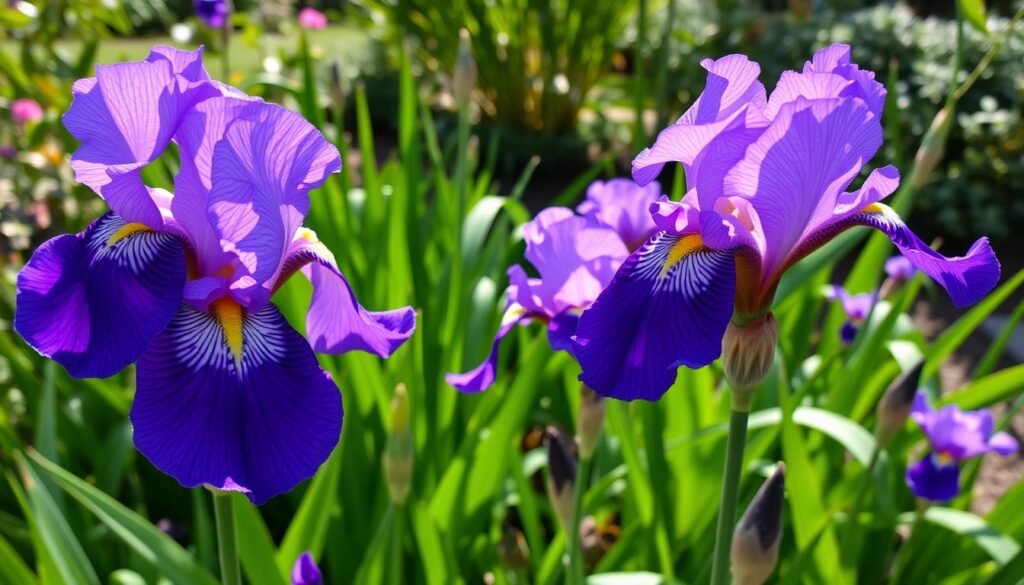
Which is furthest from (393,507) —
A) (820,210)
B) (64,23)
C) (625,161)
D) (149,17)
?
(149,17)

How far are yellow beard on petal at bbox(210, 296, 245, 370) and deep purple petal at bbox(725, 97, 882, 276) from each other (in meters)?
0.42

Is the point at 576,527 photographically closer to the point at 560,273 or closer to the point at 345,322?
the point at 560,273

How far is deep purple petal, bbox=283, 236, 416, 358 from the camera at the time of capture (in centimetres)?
80

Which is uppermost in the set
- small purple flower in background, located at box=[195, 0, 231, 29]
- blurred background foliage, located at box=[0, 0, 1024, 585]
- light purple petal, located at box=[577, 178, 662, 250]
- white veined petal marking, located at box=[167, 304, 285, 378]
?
small purple flower in background, located at box=[195, 0, 231, 29]

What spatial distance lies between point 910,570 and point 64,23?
2989mm

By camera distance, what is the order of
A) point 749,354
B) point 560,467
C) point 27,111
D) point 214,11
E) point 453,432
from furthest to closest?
point 27,111, point 214,11, point 453,432, point 560,467, point 749,354

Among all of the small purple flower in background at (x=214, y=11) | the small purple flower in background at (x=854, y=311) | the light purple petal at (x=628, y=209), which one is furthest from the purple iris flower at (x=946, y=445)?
the small purple flower in background at (x=214, y=11)

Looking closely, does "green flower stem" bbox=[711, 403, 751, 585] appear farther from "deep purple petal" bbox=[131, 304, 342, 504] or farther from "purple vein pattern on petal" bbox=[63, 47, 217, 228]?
"purple vein pattern on petal" bbox=[63, 47, 217, 228]

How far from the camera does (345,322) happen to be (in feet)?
2.66

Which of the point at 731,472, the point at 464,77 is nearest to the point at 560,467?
the point at 731,472

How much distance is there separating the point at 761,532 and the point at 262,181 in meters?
0.57

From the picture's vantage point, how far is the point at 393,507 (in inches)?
39.8

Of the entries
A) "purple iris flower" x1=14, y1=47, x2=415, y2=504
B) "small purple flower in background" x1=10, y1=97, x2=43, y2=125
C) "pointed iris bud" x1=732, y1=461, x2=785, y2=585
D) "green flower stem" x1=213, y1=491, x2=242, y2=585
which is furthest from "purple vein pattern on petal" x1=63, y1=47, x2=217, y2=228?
"small purple flower in background" x1=10, y1=97, x2=43, y2=125

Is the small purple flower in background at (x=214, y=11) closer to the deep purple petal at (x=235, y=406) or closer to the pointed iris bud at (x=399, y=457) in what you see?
the pointed iris bud at (x=399, y=457)
